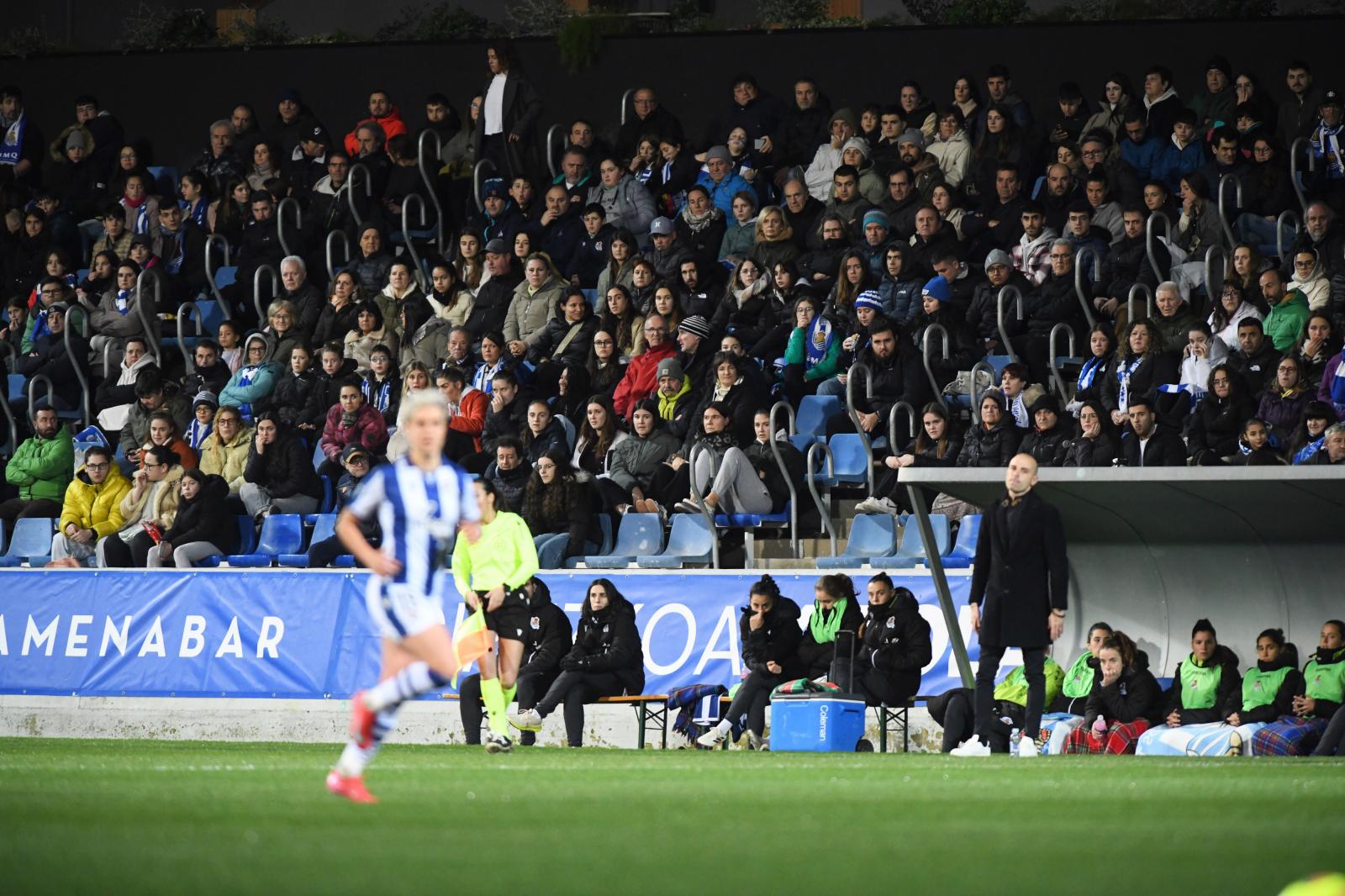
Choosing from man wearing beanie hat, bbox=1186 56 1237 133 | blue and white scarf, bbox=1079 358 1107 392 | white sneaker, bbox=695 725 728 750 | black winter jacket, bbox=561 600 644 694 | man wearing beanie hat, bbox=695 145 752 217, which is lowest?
white sneaker, bbox=695 725 728 750

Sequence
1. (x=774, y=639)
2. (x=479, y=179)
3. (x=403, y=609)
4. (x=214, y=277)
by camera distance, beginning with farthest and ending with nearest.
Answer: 1. (x=214, y=277)
2. (x=479, y=179)
3. (x=774, y=639)
4. (x=403, y=609)

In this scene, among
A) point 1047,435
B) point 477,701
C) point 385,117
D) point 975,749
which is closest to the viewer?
point 975,749

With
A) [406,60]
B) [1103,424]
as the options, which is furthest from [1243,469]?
[406,60]

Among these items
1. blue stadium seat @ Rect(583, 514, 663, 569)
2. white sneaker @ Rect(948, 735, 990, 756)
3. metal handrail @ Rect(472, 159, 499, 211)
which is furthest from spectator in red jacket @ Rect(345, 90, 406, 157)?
white sneaker @ Rect(948, 735, 990, 756)

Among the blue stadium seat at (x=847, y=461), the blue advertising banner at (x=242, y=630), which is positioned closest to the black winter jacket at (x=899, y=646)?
the blue advertising banner at (x=242, y=630)

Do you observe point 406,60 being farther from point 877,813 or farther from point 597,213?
point 877,813

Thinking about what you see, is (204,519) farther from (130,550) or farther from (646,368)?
(646,368)

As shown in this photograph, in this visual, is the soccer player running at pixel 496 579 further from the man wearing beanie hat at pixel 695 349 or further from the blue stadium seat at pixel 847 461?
the man wearing beanie hat at pixel 695 349

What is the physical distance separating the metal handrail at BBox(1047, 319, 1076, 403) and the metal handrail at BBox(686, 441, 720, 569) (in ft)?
10.6

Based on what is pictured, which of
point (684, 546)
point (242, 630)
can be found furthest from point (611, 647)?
point (242, 630)

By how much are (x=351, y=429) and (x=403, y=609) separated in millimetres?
10922

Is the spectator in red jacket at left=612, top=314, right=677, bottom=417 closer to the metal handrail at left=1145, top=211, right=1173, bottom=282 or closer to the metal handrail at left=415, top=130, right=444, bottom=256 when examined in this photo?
the metal handrail at left=1145, top=211, right=1173, bottom=282

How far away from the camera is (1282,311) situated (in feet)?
53.1

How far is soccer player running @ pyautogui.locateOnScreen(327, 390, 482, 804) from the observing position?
769 centimetres
